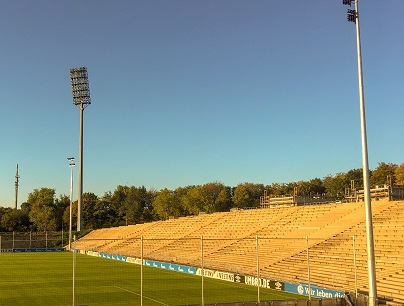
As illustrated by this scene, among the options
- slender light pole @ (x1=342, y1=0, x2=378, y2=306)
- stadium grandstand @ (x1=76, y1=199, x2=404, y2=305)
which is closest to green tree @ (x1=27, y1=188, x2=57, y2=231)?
stadium grandstand @ (x1=76, y1=199, x2=404, y2=305)

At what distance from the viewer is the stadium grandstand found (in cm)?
2331

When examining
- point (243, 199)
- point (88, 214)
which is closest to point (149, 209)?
point (88, 214)

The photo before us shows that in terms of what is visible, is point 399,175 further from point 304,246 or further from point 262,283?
point 262,283

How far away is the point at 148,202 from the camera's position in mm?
132125

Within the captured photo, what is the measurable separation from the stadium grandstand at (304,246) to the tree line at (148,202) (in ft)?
155

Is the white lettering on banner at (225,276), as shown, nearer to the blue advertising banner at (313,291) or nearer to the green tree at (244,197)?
the blue advertising banner at (313,291)

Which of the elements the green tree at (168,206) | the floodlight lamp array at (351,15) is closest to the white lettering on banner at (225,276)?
the floodlight lamp array at (351,15)

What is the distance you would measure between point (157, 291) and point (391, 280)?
1238 centimetres

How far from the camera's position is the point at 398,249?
85.0 ft

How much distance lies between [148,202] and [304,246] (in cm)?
10115

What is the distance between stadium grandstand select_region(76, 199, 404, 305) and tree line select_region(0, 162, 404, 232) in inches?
1856

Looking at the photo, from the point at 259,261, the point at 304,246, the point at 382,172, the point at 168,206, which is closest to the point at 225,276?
the point at 259,261

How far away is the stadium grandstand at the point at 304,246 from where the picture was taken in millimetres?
23312

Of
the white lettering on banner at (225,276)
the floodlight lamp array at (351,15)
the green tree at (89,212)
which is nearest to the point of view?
the floodlight lamp array at (351,15)
